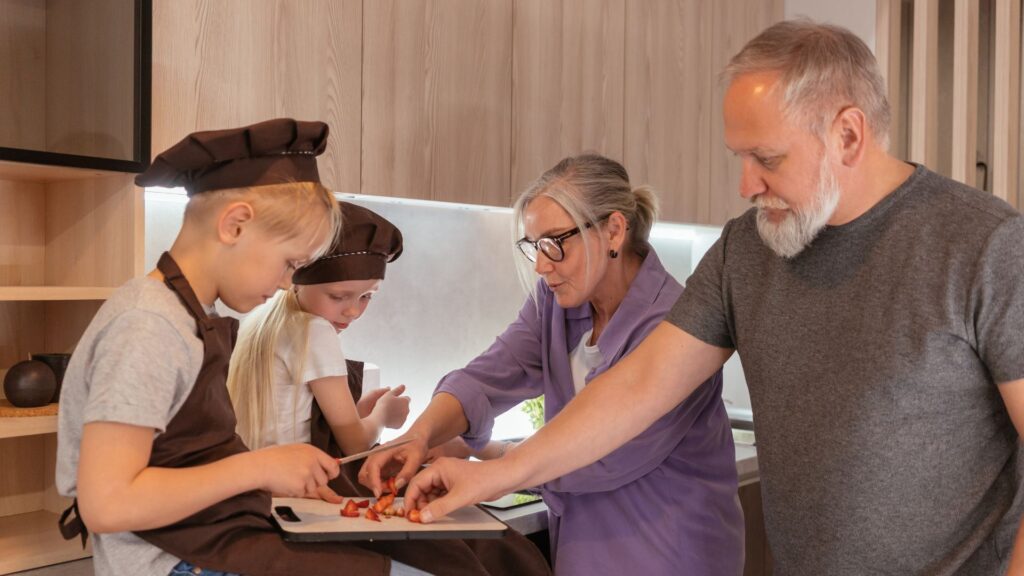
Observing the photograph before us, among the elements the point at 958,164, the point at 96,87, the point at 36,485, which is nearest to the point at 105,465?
the point at 96,87

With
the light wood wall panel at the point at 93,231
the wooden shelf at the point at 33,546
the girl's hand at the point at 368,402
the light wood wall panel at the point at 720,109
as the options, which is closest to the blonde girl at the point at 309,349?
the girl's hand at the point at 368,402

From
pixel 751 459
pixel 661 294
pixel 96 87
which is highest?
pixel 96 87

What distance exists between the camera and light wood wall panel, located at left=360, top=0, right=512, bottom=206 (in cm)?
213

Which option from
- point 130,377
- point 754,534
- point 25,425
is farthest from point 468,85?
point 754,534

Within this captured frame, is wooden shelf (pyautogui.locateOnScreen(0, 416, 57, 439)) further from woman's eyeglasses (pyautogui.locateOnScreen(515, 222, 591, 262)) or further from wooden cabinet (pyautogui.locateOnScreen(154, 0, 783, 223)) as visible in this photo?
woman's eyeglasses (pyautogui.locateOnScreen(515, 222, 591, 262))

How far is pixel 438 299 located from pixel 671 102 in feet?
3.20

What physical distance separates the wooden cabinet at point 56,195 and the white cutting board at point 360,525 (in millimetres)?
515

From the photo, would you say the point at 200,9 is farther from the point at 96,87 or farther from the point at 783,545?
the point at 783,545

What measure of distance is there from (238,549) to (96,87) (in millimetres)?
890

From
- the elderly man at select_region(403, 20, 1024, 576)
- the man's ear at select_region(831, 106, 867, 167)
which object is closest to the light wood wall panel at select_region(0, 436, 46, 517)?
the elderly man at select_region(403, 20, 1024, 576)

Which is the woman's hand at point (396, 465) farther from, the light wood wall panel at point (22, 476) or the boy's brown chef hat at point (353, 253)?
the light wood wall panel at point (22, 476)

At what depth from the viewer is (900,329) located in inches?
51.4

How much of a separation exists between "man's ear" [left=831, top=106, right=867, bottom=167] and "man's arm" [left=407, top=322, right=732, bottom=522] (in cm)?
41

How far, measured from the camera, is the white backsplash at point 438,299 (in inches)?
105
